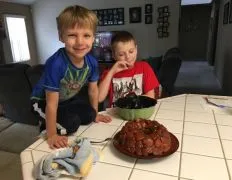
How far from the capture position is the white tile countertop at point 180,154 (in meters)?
0.60

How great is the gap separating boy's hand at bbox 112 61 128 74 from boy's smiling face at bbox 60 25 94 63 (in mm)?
345

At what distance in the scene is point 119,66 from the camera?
1277mm

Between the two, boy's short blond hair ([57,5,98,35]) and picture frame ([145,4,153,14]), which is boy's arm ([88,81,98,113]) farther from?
picture frame ([145,4,153,14])

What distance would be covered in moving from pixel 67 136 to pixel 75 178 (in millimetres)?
280

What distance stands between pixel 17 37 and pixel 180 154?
6112 millimetres

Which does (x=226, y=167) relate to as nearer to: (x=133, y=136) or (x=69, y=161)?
(x=133, y=136)

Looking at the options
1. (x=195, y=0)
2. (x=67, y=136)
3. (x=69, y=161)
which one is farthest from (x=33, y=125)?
(x=195, y=0)

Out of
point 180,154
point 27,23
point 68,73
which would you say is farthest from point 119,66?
point 27,23

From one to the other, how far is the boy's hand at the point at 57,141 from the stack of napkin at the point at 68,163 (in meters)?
0.11

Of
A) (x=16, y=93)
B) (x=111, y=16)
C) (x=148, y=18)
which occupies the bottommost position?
(x=16, y=93)

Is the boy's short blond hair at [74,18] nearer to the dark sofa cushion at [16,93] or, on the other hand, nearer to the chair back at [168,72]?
the dark sofa cushion at [16,93]

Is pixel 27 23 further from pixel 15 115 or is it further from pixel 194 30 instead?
pixel 194 30

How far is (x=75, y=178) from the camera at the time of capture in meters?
0.59

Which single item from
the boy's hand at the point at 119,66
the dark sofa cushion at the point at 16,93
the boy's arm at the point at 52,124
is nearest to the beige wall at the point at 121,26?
the dark sofa cushion at the point at 16,93
